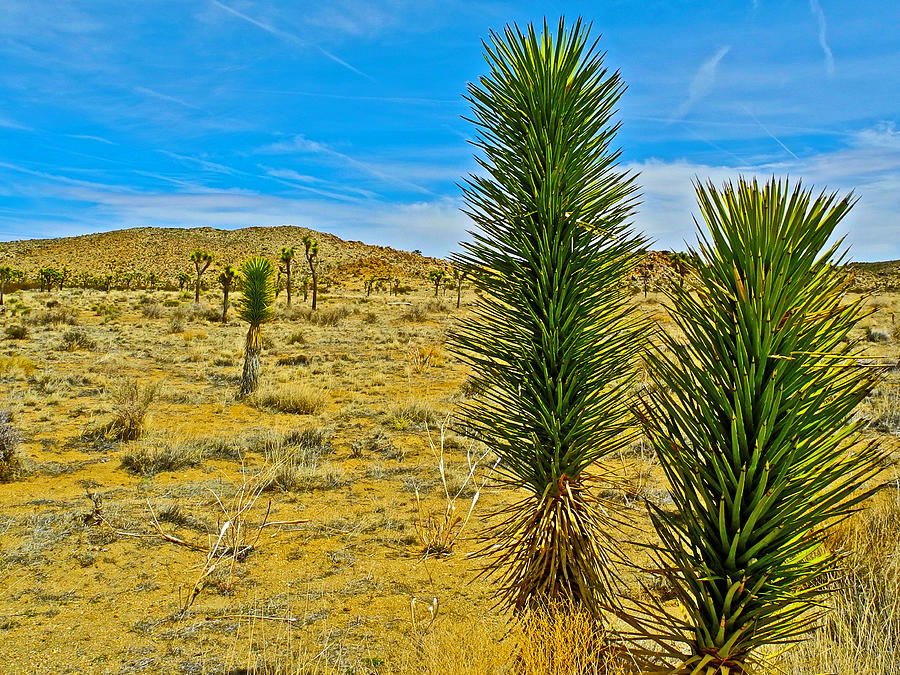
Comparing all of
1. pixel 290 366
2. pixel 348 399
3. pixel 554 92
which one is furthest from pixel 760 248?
pixel 290 366

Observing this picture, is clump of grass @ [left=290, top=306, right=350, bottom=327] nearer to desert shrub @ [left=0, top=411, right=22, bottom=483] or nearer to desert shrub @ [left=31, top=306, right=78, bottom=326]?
desert shrub @ [left=31, top=306, right=78, bottom=326]

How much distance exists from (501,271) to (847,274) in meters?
1.25

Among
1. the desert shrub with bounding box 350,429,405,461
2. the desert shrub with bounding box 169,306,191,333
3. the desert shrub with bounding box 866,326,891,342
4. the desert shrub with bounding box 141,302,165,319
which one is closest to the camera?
the desert shrub with bounding box 350,429,405,461

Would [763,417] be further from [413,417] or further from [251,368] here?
[251,368]

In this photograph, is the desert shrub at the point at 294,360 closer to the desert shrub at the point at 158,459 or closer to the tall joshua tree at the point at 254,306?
the tall joshua tree at the point at 254,306

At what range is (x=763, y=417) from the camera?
1.50 metres

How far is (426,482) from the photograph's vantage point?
8.61 metres

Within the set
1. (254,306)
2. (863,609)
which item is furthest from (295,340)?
(863,609)

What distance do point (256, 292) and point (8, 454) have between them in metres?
6.59

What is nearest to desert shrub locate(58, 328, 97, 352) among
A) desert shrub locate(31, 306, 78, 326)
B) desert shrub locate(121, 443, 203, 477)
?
desert shrub locate(31, 306, 78, 326)

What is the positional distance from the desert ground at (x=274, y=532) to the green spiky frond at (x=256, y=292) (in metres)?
1.87

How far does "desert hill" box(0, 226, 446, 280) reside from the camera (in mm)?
84625

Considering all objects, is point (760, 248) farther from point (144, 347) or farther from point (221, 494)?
point (144, 347)

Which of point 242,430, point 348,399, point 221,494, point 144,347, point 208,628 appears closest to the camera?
point 208,628
